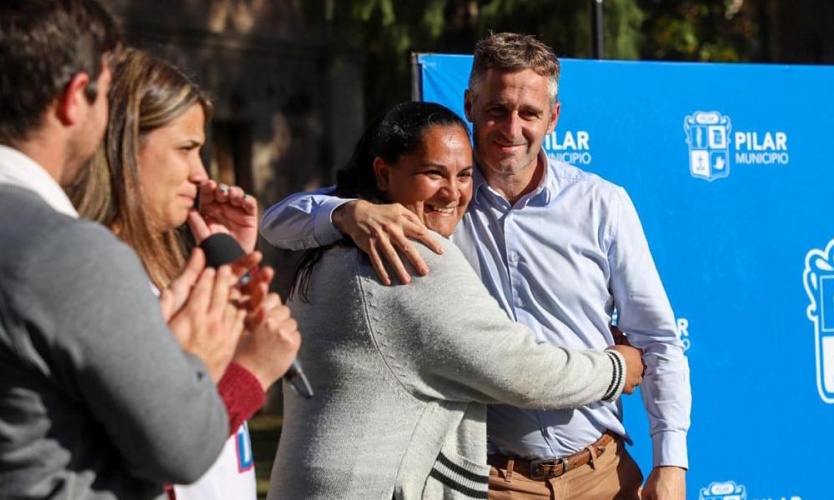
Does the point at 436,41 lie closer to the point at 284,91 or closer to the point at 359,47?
the point at 359,47

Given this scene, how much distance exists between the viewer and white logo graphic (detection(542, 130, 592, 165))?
450 centimetres

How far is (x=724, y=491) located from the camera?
4.71m

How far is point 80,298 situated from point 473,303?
1.24m

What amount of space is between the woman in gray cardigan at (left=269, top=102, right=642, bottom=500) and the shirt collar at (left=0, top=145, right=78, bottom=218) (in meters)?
1.03

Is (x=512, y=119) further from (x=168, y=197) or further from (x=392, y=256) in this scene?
(x=168, y=197)

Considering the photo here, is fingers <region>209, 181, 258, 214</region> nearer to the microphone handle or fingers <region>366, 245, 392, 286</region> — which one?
fingers <region>366, 245, 392, 286</region>

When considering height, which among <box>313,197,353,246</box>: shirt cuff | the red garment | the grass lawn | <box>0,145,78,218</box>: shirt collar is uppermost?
<box>0,145,78,218</box>: shirt collar

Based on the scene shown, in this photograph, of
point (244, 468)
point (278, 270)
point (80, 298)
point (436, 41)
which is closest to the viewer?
point (80, 298)

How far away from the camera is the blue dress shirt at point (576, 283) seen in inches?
134

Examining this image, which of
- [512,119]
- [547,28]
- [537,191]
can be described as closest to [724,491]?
[537,191]

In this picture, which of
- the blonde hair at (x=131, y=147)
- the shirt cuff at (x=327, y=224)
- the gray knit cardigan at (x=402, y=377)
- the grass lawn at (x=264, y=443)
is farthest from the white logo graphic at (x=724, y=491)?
the grass lawn at (x=264, y=443)

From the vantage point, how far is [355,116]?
53.7 ft

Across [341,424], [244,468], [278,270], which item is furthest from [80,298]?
[278,270]

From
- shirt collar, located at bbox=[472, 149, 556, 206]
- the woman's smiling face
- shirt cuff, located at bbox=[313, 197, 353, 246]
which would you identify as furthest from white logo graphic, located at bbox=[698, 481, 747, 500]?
shirt cuff, located at bbox=[313, 197, 353, 246]
